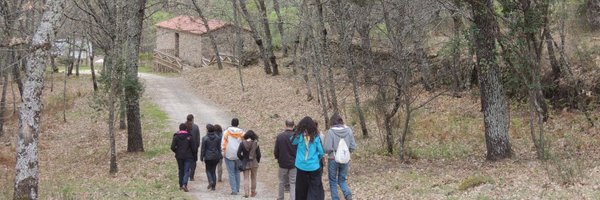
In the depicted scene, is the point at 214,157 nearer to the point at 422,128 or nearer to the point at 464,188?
the point at 464,188

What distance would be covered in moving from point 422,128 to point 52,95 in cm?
2607

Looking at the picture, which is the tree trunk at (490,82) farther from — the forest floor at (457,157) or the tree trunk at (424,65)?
the tree trunk at (424,65)

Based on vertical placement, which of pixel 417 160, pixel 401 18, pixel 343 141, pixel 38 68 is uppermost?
pixel 401 18

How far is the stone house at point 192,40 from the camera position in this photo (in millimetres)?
45562

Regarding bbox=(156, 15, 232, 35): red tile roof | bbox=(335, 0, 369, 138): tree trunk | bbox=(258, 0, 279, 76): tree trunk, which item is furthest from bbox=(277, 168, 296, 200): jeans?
bbox=(156, 15, 232, 35): red tile roof

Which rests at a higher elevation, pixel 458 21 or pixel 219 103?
pixel 458 21

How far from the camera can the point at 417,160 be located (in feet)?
49.8

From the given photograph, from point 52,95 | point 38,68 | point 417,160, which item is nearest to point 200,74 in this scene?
point 52,95

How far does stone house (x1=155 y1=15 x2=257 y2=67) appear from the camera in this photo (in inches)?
1794

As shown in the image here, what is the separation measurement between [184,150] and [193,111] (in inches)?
643

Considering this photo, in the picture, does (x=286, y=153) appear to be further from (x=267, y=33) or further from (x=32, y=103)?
(x=267, y=33)

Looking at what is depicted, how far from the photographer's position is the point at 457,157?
50.1ft

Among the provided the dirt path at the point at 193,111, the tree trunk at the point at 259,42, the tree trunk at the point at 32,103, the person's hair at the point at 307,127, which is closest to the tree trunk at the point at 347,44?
the dirt path at the point at 193,111

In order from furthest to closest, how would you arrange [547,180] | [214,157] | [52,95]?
[52,95] < [214,157] < [547,180]
